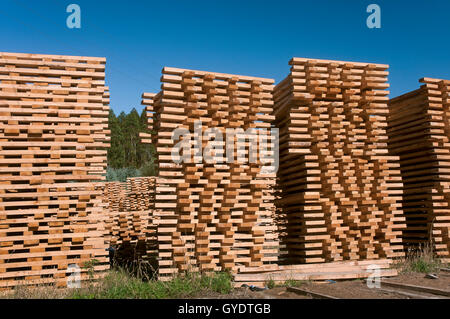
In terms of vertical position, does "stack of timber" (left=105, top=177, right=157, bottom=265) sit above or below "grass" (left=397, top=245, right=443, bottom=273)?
above

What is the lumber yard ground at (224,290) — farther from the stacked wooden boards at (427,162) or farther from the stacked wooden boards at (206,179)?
the stacked wooden boards at (427,162)

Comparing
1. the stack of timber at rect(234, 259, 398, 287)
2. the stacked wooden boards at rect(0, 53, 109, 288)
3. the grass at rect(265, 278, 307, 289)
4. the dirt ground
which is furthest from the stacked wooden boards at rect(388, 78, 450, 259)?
the stacked wooden boards at rect(0, 53, 109, 288)

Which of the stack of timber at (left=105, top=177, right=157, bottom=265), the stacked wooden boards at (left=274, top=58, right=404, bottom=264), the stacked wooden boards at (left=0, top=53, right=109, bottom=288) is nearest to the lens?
the stacked wooden boards at (left=0, top=53, right=109, bottom=288)

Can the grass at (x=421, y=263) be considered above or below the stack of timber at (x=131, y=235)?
below

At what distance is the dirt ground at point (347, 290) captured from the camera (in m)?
Answer: 6.89

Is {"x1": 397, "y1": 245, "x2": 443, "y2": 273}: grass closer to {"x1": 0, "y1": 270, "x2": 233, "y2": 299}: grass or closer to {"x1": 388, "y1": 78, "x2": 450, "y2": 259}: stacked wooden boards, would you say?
{"x1": 388, "y1": 78, "x2": 450, "y2": 259}: stacked wooden boards

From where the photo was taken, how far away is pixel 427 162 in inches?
431

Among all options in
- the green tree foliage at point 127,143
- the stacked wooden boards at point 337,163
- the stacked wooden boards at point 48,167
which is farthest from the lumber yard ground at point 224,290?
the green tree foliage at point 127,143

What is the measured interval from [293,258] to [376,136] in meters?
3.58

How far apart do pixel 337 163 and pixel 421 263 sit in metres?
2.99

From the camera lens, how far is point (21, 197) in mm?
7781

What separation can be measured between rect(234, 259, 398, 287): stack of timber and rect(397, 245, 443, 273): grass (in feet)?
1.98

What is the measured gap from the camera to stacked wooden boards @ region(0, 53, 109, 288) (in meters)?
7.58

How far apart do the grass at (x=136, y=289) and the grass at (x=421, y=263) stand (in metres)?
4.33
